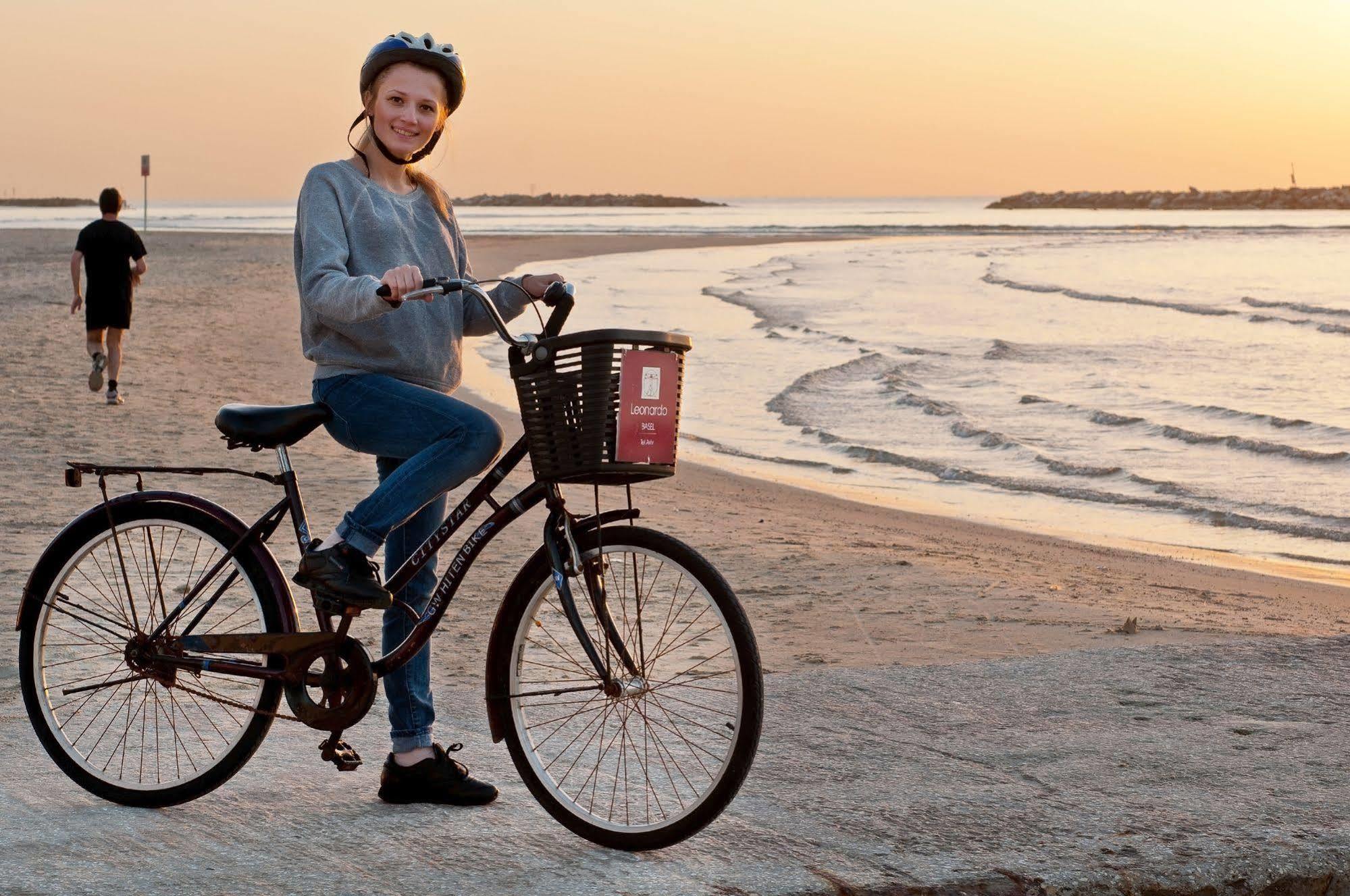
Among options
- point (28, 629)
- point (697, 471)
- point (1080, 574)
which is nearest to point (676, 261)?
point (697, 471)

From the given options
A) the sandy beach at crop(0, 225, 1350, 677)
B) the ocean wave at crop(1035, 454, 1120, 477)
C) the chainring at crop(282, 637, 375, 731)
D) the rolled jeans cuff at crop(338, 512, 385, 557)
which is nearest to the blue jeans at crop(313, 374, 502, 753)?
the rolled jeans cuff at crop(338, 512, 385, 557)

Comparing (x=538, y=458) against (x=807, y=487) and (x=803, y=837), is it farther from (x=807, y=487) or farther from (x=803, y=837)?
(x=807, y=487)

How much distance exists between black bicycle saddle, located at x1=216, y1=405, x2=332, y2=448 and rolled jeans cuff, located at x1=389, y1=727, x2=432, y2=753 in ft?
2.86

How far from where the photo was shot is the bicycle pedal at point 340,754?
3947 mm

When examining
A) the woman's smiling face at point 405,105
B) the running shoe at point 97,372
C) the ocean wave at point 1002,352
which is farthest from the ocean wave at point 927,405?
the woman's smiling face at point 405,105

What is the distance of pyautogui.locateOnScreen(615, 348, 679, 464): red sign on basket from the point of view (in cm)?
335

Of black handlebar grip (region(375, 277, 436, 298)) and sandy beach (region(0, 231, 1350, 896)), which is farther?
sandy beach (region(0, 231, 1350, 896))

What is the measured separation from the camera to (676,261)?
151ft

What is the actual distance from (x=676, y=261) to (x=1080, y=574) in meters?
38.8

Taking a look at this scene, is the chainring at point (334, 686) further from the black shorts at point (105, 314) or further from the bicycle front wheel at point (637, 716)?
the black shorts at point (105, 314)

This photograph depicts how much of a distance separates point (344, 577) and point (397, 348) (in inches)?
23.4

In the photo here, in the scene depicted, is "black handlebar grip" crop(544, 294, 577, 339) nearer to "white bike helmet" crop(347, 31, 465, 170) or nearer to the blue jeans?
the blue jeans

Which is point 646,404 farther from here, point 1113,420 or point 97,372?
point 1113,420

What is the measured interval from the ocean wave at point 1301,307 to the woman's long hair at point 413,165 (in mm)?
25175
